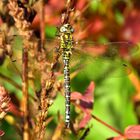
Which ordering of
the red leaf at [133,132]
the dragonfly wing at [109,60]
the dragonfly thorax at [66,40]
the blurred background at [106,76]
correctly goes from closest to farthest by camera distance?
the red leaf at [133,132], the dragonfly thorax at [66,40], the dragonfly wing at [109,60], the blurred background at [106,76]

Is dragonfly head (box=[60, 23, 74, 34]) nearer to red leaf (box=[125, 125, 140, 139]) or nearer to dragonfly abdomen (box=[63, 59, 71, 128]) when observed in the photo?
dragonfly abdomen (box=[63, 59, 71, 128])

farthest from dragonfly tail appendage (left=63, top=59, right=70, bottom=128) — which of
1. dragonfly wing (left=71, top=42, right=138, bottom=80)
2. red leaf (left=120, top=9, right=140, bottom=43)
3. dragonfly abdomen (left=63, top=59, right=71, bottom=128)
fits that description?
red leaf (left=120, top=9, right=140, bottom=43)

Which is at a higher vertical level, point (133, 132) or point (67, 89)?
point (67, 89)

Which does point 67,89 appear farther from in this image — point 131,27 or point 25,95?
point 131,27

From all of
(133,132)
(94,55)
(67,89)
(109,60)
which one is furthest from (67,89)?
(109,60)

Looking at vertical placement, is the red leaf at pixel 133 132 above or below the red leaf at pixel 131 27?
below

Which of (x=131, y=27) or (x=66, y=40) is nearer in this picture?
(x=66, y=40)

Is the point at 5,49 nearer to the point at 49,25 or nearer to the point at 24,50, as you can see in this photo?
the point at 24,50

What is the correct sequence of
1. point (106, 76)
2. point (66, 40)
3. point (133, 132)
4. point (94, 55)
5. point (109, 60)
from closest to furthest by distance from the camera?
point (133, 132) < point (66, 40) < point (94, 55) < point (109, 60) < point (106, 76)

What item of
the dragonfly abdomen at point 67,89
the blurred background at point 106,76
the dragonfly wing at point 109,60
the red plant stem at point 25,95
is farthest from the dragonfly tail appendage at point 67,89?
the blurred background at point 106,76

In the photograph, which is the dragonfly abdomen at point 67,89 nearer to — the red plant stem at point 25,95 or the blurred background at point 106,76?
the red plant stem at point 25,95

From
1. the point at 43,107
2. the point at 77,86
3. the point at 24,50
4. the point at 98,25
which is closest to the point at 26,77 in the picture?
the point at 24,50
